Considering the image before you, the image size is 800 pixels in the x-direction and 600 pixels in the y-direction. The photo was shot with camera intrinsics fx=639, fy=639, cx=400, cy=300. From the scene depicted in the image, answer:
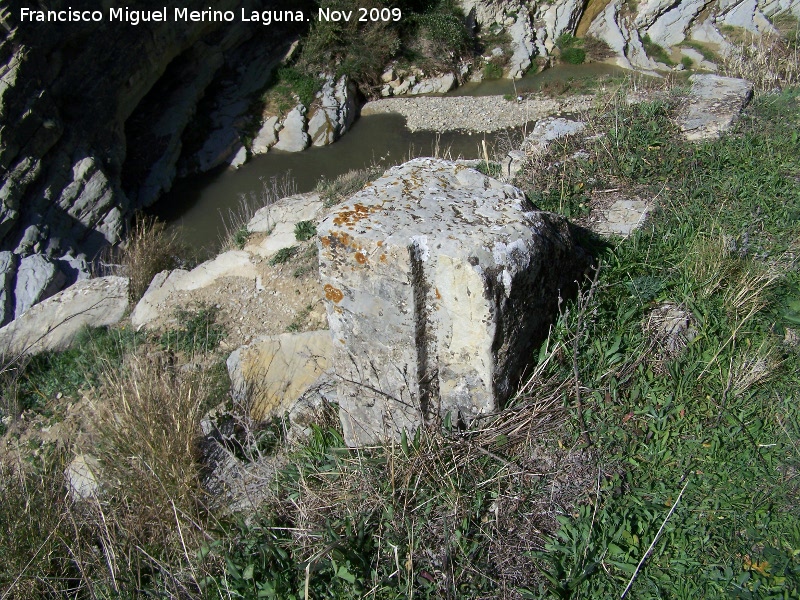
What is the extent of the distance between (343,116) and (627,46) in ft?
27.8

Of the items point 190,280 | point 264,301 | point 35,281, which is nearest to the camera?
point 264,301

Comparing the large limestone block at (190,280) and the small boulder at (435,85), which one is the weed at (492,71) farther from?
the large limestone block at (190,280)

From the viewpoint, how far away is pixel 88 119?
1333 centimetres

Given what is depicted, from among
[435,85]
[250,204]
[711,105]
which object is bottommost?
[250,204]

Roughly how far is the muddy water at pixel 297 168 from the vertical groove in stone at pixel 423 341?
10.6 meters

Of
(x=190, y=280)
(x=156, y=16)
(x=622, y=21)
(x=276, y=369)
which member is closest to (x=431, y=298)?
(x=276, y=369)

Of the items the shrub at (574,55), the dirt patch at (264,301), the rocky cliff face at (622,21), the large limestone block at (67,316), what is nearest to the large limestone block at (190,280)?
the dirt patch at (264,301)

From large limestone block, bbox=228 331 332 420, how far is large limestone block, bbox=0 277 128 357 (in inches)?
113

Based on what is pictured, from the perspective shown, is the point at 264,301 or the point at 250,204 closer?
the point at 264,301

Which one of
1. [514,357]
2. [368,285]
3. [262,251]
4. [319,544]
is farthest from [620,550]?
[262,251]

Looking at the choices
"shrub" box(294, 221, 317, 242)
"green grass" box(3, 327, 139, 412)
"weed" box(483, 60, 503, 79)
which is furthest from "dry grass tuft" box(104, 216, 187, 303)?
"weed" box(483, 60, 503, 79)

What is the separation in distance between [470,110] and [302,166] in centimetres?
459

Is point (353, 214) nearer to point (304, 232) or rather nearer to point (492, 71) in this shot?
point (304, 232)

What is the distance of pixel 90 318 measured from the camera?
7.50 m
